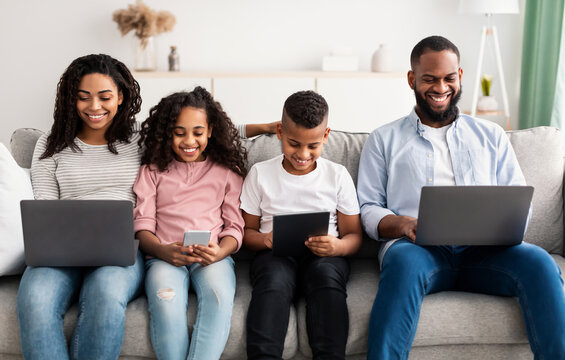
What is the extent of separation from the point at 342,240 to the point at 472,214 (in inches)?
15.7

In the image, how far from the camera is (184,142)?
72.5 inches

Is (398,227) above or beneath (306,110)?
beneath

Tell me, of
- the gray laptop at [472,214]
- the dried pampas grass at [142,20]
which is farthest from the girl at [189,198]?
the dried pampas grass at [142,20]

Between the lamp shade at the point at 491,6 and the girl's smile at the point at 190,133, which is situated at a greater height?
the lamp shade at the point at 491,6

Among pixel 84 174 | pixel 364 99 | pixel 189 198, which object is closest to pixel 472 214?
pixel 189 198

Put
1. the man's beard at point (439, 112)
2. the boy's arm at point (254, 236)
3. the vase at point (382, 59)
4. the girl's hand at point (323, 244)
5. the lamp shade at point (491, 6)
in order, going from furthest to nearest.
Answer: the vase at point (382, 59) → the lamp shade at point (491, 6) → the man's beard at point (439, 112) → the boy's arm at point (254, 236) → the girl's hand at point (323, 244)

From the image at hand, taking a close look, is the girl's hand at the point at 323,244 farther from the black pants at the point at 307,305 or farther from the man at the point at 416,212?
the man at the point at 416,212

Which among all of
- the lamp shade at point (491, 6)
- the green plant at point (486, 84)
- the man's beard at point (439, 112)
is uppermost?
the lamp shade at point (491, 6)

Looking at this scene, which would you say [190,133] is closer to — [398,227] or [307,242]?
[307,242]

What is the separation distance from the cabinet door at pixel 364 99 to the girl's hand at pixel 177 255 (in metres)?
2.58

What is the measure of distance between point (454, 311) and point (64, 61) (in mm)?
3745

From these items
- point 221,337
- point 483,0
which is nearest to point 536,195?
point 221,337

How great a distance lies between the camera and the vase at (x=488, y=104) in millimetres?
4117

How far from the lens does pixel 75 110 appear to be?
75.2 inches
